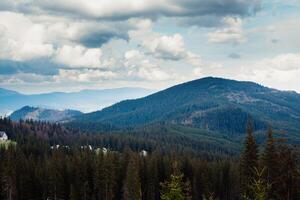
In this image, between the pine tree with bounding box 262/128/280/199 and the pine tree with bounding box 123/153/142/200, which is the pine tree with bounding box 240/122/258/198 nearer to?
the pine tree with bounding box 262/128/280/199

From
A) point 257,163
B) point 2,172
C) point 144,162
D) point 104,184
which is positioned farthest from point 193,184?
point 2,172

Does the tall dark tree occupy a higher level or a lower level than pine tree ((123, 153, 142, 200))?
higher

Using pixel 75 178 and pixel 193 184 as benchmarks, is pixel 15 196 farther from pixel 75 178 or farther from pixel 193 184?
pixel 193 184

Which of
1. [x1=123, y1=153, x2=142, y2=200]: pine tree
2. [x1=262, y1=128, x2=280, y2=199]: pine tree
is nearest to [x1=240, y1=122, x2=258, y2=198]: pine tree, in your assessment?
[x1=262, y1=128, x2=280, y2=199]: pine tree

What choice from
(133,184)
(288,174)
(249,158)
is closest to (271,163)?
(288,174)

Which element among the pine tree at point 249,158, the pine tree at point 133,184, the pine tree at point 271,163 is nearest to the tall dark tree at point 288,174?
the pine tree at point 271,163

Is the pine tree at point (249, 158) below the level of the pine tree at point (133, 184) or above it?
above

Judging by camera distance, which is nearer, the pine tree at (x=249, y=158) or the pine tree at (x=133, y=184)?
the pine tree at (x=249, y=158)

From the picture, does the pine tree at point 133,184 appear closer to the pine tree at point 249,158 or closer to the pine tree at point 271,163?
the pine tree at point 249,158

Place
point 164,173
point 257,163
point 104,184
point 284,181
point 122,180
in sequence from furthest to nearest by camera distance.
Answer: point 164,173 → point 122,180 → point 104,184 → point 257,163 → point 284,181

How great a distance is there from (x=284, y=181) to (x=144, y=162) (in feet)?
211

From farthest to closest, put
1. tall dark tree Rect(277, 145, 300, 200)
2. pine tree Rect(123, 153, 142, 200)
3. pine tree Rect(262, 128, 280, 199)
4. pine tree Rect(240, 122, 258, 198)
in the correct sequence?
pine tree Rect(123, 153, 142, 200), pine tree Rect(240, 122, 258, 198), pine tree Rect(262, 128, 280, 199), tall dark tree Rect(277, 145, 300, 200)

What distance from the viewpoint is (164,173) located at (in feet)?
416

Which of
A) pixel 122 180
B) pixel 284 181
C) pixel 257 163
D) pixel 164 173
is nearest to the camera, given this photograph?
pixel 284 181
